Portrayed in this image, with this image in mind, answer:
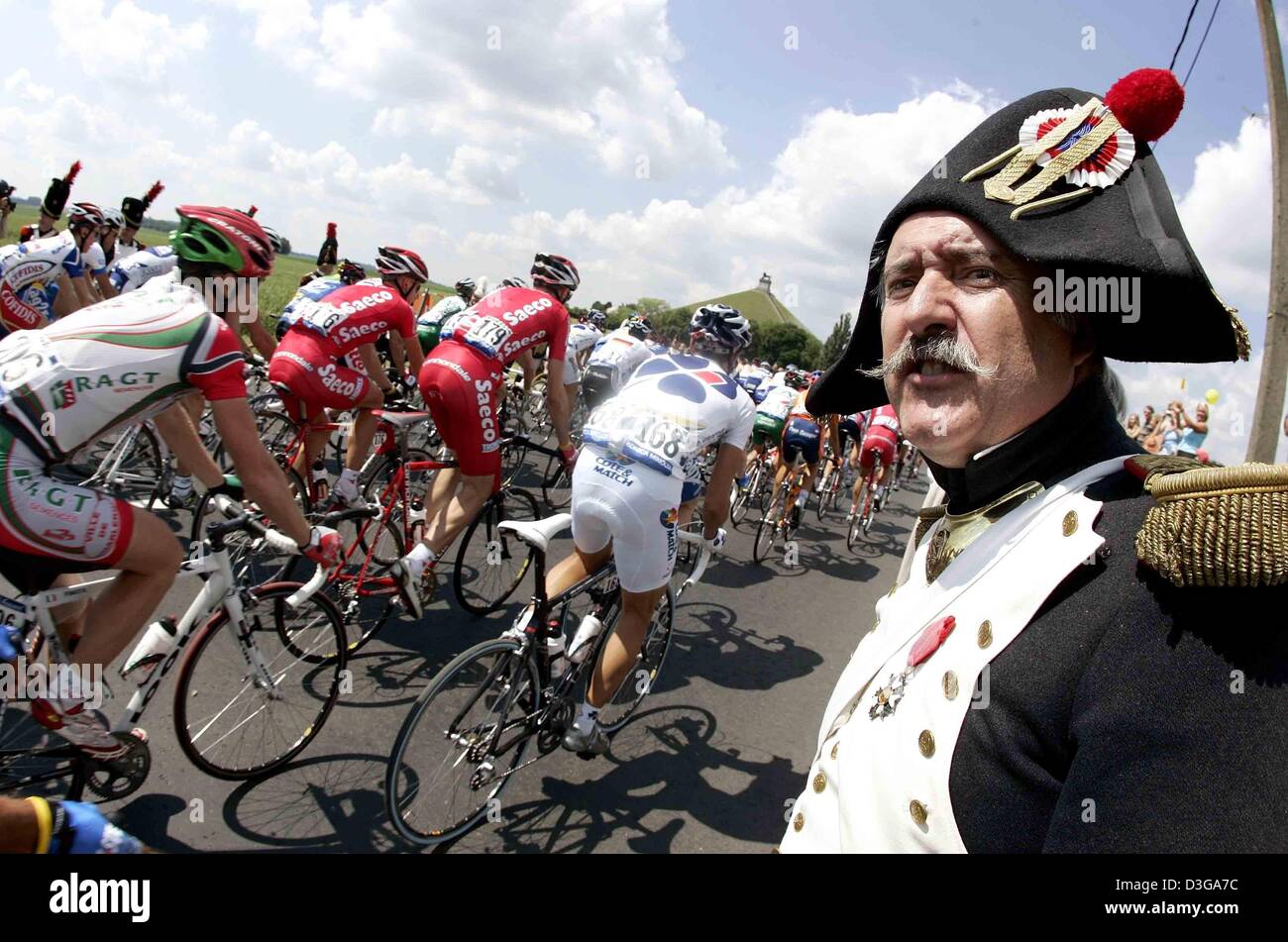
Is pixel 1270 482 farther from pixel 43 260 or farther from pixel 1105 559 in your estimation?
pixel 43 260

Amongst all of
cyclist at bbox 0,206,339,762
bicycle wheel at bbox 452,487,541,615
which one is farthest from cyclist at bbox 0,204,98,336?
cyclist at bbox 0,206,339,762

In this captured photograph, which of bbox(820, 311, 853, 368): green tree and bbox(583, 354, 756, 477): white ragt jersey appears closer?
bbox(583, 354, 756, 477): white ragt jersey

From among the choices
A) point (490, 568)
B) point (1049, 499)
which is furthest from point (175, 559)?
point (1049, 499)

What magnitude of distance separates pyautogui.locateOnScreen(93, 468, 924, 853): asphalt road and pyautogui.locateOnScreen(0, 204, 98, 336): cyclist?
4.13m

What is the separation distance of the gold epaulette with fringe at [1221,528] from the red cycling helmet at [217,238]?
14.1ft

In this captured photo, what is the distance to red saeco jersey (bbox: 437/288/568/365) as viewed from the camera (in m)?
5.29

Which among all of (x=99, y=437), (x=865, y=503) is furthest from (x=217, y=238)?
(x=865, y=503)

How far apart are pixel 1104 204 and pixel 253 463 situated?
3.11 metres

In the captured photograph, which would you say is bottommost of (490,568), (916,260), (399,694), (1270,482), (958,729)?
(399,694)

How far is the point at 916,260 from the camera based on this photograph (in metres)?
1.28

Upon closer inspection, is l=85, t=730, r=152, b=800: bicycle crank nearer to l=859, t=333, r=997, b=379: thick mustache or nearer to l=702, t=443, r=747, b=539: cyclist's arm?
l=702, t=443, r=747, b=539: cyclist's arm

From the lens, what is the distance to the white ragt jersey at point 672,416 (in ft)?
11.6

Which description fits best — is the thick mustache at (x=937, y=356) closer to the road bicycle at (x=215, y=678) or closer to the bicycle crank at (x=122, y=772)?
the road bicycle at (x=215, y=678)
